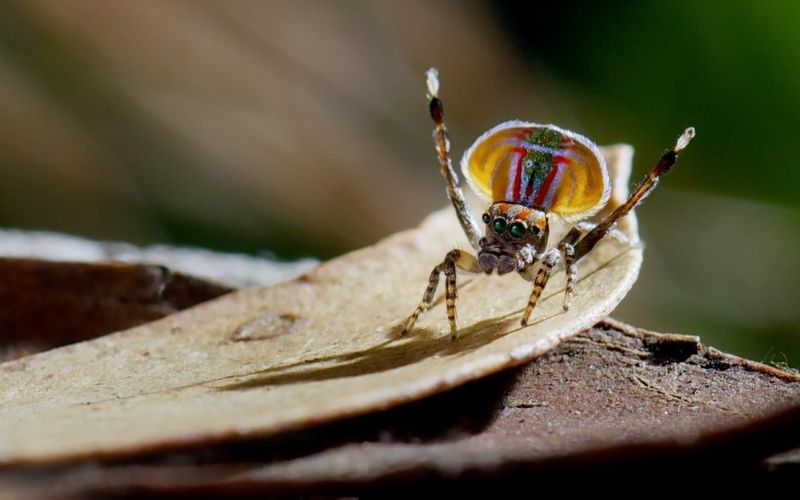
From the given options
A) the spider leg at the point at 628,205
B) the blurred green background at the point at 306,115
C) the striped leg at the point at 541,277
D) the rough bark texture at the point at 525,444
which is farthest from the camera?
the blurred green background at the point at 306,115

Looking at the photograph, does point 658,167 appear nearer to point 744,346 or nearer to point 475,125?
point 744,346

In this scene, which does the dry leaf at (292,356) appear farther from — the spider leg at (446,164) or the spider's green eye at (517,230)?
the spider's green eye at (517,230)

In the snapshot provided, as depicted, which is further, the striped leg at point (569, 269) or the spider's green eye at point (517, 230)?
the spider's green eye at point (517, 230)

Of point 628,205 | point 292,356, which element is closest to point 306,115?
point 628,205

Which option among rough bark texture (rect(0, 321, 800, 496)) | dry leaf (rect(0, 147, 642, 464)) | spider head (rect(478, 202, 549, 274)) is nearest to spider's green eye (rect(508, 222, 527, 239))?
spider head (rect(478, 202, 549, 274))

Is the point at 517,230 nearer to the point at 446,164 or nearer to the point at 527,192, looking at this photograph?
the point at 527,192

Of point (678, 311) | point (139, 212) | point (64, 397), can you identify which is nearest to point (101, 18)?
point (139, 212)

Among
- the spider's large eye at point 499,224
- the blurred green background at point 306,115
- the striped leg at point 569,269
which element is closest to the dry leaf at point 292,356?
the striped leg at point 569,269
